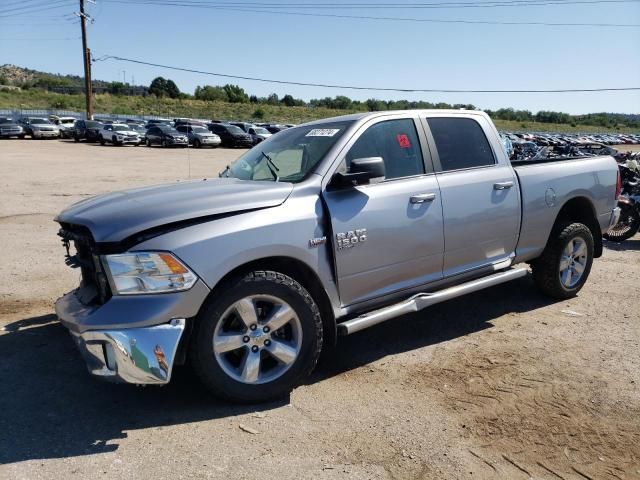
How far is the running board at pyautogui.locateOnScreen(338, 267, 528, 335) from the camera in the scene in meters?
3.76

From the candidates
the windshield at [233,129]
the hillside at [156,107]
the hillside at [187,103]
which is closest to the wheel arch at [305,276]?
the windshield at [233,129]

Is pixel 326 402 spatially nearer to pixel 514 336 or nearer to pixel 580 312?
pixel 514 336

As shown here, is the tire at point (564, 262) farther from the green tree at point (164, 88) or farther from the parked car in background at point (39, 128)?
the green tree at point (164, 88)

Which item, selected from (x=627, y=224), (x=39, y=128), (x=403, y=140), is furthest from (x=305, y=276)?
(x=39, y=128)

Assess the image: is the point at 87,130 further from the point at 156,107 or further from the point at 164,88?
the point at 164,88

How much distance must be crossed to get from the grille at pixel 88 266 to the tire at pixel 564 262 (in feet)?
13.5

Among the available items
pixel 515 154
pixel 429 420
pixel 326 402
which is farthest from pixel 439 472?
pixel 515 154

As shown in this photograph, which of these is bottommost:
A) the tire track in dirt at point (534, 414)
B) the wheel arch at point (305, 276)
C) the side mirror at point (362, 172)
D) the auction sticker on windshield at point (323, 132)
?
the tire track in dirt at point (534, 414)

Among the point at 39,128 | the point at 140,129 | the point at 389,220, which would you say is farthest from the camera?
the point at 140,129

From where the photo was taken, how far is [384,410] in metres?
3.46

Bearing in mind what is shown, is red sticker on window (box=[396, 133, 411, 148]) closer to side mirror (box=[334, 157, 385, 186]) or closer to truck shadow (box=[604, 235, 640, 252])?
side mirror (box=[334, 157, 385, 186])

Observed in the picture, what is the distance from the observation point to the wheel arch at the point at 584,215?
5625mm

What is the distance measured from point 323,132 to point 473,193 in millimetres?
1345

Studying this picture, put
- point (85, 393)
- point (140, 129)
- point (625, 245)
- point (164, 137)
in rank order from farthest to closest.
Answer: point (140, 129)
point (164, 137)
point (625, 245)
point (85, 393)
